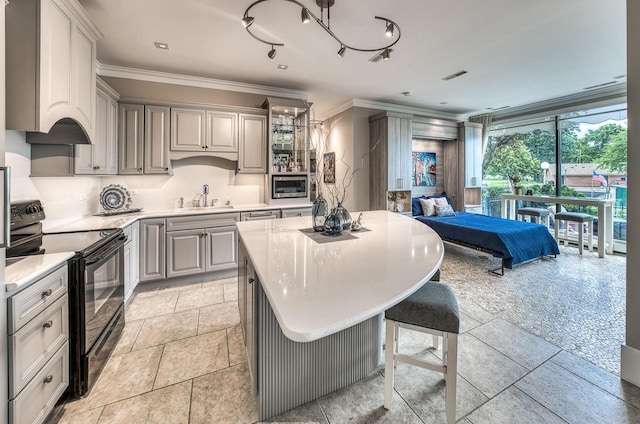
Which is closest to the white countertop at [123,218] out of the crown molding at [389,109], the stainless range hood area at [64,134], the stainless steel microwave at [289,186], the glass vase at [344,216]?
the stainless steel microwave at [289,186]

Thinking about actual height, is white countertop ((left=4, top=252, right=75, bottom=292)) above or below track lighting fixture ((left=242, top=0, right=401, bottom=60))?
below

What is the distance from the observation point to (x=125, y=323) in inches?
101

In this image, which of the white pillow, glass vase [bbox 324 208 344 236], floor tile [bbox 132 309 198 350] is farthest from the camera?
the white pillow

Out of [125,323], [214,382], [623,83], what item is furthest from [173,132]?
[623,83]

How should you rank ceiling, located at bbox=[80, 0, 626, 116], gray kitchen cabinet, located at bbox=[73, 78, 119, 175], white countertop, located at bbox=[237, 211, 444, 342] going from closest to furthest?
white countertop, located at bbox=[237, 211, 444, 342]
ceiling, located at bbox=[80, 0, 626, 116]
gray kitchen cabinet, located at bbox=[73, 78, 119, 175]

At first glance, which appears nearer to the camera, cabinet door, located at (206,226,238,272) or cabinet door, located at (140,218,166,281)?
cabinet door, located at (140,218,166,281)

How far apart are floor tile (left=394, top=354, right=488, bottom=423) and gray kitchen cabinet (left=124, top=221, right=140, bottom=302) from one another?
2705mm

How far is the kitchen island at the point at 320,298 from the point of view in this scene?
→ 890 mm

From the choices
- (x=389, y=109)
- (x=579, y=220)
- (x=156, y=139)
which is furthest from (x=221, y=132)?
(x=579, y=220)

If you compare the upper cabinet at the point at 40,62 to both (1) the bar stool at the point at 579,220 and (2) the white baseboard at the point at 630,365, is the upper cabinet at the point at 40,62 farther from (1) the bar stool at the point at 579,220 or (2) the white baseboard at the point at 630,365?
(1) the bar stool at the point at 579,220

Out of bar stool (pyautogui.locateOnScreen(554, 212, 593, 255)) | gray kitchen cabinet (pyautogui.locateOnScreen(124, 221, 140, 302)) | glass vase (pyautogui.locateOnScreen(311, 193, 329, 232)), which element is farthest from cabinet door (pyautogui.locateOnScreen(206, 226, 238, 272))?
bar stool (pyautogui.locateOnScreen(554, 212, 593, 255))

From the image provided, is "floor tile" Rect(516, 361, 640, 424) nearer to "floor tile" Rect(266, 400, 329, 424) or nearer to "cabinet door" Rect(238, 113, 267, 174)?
"floor tile" Rect(266, 400, 329, 424)

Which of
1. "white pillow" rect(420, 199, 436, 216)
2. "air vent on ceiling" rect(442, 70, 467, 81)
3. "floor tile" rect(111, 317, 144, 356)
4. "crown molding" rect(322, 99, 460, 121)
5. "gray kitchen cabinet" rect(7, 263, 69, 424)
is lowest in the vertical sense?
"floor tile" rect(111, 317, 144, 356)

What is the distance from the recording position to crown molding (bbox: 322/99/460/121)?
5201 millimetres
